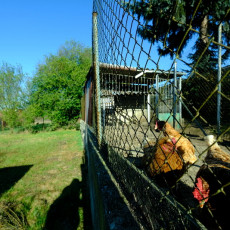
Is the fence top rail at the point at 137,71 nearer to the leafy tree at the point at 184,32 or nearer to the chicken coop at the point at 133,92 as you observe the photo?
the chicken coop at the point at 133,92

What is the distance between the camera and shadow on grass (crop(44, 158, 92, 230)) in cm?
238

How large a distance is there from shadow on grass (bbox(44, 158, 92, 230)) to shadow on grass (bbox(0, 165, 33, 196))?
5.18 feet

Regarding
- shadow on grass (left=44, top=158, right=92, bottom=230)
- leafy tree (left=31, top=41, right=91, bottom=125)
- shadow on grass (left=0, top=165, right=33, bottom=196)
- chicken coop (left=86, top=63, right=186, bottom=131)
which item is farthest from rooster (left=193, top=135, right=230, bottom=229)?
leafy tree (left=31, top=41, right=91, bottom=125)

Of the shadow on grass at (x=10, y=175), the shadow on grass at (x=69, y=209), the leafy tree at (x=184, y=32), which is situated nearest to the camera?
the leafy tree at (x=184, y=32)

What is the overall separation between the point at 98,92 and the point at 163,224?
5.30 ft

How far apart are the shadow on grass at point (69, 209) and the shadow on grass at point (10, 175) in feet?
5.18

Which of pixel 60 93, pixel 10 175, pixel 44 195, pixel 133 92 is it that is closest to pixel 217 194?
pixel 133 92

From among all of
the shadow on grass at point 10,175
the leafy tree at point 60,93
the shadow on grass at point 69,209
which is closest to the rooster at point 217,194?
the shadow on grass at point 69,209

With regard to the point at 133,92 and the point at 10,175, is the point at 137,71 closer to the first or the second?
the point at 133,92

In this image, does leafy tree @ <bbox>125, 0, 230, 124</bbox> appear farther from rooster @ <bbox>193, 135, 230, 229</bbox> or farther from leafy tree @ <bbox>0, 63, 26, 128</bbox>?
leafy tree @ <bbox>0, 63, 26, 128</bbox>

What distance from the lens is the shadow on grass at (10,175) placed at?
3616 millimetres

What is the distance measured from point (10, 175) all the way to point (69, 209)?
2.72 m

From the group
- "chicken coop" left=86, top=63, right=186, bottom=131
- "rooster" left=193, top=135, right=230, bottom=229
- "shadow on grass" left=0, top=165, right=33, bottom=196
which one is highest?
"chicken coop" left=86, top=63, right=186, bottom=131

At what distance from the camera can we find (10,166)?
502 cm
